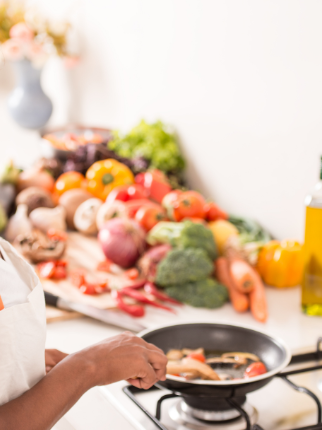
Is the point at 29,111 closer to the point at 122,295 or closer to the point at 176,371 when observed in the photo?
the point at 122,295

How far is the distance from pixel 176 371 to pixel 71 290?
552 millimetres

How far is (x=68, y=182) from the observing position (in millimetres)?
1900

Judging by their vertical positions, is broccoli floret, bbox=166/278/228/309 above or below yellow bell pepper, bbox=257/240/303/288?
below

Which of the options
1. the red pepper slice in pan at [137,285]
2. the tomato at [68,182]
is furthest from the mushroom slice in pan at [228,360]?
the tomato at [68,182]

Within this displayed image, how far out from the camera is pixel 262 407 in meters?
0.85

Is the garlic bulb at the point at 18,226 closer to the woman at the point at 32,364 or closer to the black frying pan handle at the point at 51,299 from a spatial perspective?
the black frying pan handle at the point at 51,299

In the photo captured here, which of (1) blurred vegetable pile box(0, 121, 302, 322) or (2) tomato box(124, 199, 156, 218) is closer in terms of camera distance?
(1) blurred vegetable pile box(0, 121, 302, 322)

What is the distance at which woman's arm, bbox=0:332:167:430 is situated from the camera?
0.57 m

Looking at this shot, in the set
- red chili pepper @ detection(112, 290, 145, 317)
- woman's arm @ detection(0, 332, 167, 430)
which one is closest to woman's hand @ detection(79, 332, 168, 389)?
woman's arm @ detection(0, 332, 167, 430)

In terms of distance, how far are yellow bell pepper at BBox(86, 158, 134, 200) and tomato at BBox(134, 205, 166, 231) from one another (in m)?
0.32

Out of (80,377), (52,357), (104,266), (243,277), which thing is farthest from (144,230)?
(80,377)

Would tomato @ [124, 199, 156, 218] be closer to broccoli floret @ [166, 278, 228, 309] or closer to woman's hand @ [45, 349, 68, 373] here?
broccoli floret @ [166, 278, 228, 309]

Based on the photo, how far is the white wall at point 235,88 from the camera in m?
1.40

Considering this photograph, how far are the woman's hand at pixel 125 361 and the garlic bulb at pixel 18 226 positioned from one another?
3.12 feet
